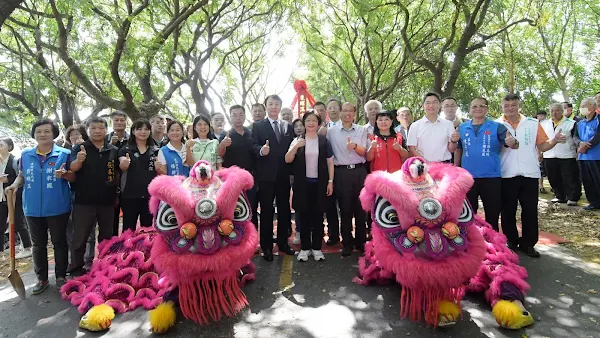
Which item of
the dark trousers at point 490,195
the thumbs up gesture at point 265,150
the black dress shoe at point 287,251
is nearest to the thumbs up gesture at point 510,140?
the dark trousers at point 490,195

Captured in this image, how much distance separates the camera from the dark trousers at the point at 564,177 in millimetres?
7422

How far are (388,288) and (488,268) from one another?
942 millimetres

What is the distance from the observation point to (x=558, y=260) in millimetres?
4324

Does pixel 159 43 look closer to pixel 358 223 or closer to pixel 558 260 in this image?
pixel 358 223

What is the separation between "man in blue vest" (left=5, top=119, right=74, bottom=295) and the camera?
401 cm

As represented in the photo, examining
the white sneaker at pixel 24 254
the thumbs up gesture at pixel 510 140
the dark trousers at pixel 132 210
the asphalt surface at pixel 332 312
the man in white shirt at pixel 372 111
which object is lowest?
the asphalt surface at pixel 332 312

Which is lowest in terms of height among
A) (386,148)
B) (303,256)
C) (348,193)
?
(303,256)

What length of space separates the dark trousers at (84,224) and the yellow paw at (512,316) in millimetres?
4114

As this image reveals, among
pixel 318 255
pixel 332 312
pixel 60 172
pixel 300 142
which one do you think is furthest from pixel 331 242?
pixel 60 172

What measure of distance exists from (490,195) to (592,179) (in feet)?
12.9

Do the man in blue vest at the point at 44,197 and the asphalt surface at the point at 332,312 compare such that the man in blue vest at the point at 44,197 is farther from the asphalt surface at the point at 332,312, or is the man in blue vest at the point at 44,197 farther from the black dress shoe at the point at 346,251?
the black dress shoe at the point at 346,251

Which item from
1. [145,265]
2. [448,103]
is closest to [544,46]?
[448,103]

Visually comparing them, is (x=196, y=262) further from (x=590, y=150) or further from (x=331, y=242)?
(x=590, y=150)

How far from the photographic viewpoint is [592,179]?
6.79m
